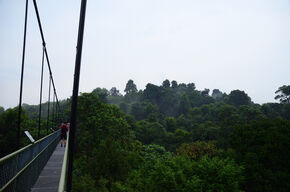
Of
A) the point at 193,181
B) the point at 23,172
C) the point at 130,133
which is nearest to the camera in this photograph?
the point at 23,172

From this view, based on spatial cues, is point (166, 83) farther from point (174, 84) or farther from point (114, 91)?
point (114, 91)

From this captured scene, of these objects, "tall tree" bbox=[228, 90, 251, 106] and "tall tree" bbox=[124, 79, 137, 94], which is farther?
"tall tree" bbox=[124, 79, 137, 94]

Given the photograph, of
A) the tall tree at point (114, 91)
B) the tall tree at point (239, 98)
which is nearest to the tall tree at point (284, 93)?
the tall tree at point (239, 98)

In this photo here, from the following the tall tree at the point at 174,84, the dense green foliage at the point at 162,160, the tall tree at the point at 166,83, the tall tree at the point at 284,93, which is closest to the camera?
the dense green foliage at the point at 162,160

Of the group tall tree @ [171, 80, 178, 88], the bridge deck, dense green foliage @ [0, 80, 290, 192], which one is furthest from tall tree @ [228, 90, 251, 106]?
the bridge deck

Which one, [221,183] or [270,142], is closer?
[221,183]

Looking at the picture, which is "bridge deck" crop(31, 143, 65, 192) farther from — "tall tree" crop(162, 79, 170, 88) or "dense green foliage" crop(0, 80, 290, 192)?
"tall tree" crop(162, 79, 170, 88)

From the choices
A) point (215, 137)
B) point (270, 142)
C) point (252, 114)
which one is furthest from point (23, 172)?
point (252, 114)

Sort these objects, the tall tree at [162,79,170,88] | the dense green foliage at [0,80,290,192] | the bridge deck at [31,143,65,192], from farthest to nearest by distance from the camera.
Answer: the tall tree at [162,79,170,88]
the dense green foliage at [0,80,290,192]
the bridge deck at [31,143,65,192]

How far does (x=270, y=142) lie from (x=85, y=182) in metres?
19.8

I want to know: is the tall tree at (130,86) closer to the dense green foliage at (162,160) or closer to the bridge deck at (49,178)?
the dense green foliage at (162,160)

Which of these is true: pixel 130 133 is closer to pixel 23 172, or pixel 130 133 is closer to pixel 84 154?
pixel 84 154

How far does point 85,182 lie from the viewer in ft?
62.0

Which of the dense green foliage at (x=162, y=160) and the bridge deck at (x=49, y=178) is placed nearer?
the bridge deck at (x=49, y=178)
